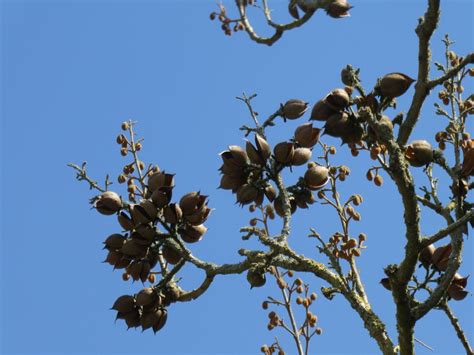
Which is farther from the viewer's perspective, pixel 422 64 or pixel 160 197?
pixel 160 197

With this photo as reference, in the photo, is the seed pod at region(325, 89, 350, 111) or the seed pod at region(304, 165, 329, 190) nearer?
the seed pod at region(325, 89, 350, 111)

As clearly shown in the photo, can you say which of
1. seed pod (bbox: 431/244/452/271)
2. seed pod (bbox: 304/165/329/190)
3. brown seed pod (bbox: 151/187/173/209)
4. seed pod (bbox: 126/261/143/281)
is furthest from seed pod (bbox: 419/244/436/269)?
seed pod (bbox: 126/261/143/281)

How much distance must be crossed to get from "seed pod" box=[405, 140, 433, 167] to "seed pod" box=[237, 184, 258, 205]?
69cm

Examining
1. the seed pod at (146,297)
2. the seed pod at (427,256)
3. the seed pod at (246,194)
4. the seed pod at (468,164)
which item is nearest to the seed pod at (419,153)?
the seed pod at (468,164)

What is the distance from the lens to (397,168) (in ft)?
7.80

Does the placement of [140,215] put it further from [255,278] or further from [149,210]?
[255,278]

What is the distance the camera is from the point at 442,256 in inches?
111

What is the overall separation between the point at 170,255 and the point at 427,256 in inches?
43.7

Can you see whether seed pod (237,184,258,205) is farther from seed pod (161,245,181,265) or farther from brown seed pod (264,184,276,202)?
seed pod (161,245,181,265)

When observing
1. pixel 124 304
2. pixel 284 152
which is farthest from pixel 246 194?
pixel 124 304

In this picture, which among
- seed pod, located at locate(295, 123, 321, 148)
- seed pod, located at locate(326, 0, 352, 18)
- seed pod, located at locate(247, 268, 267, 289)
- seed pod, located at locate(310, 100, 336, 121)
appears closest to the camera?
seed pod, located at locate(310, 100, 336, 121)

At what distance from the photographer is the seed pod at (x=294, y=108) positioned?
326 cm

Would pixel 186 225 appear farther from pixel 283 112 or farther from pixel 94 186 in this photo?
pixel 94 186

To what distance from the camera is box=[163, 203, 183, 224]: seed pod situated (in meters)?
3.01
